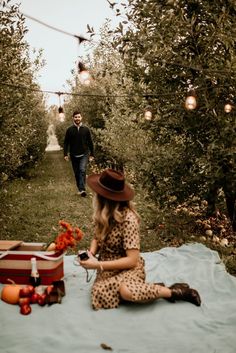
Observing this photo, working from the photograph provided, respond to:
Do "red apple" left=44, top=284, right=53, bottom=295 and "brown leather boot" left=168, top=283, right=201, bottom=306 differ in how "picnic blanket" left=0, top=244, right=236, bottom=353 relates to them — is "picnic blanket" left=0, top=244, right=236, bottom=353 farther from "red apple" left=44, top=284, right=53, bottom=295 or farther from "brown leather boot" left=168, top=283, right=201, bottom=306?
"red apple" left=44, top=284, right=53, bottom=295

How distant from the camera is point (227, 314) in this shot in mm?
4203

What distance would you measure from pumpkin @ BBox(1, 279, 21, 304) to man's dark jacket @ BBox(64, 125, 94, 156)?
7.41 m

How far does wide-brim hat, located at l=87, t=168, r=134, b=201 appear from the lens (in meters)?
4.30

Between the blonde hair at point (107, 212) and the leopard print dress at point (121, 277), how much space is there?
0.18ft

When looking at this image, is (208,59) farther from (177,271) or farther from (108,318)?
(108,318)

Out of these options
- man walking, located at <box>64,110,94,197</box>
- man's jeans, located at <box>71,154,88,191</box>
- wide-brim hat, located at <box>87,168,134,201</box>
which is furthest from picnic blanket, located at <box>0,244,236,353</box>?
man walking, located at <box>64,110,94,197</box>

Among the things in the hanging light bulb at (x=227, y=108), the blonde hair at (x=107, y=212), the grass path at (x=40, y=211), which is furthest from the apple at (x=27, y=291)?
the hanging light bulb at (x=227, y=108)

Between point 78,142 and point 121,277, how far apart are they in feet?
25.5

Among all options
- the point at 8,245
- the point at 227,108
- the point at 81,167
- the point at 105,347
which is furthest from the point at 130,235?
the point at 81,167

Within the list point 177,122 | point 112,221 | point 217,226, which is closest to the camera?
point 112,221

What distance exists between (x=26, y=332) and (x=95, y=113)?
57.8ft

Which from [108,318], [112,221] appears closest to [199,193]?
[112,221]

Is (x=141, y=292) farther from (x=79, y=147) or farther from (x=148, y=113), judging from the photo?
(x=79, y=147)

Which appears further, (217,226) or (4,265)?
(217,226)
